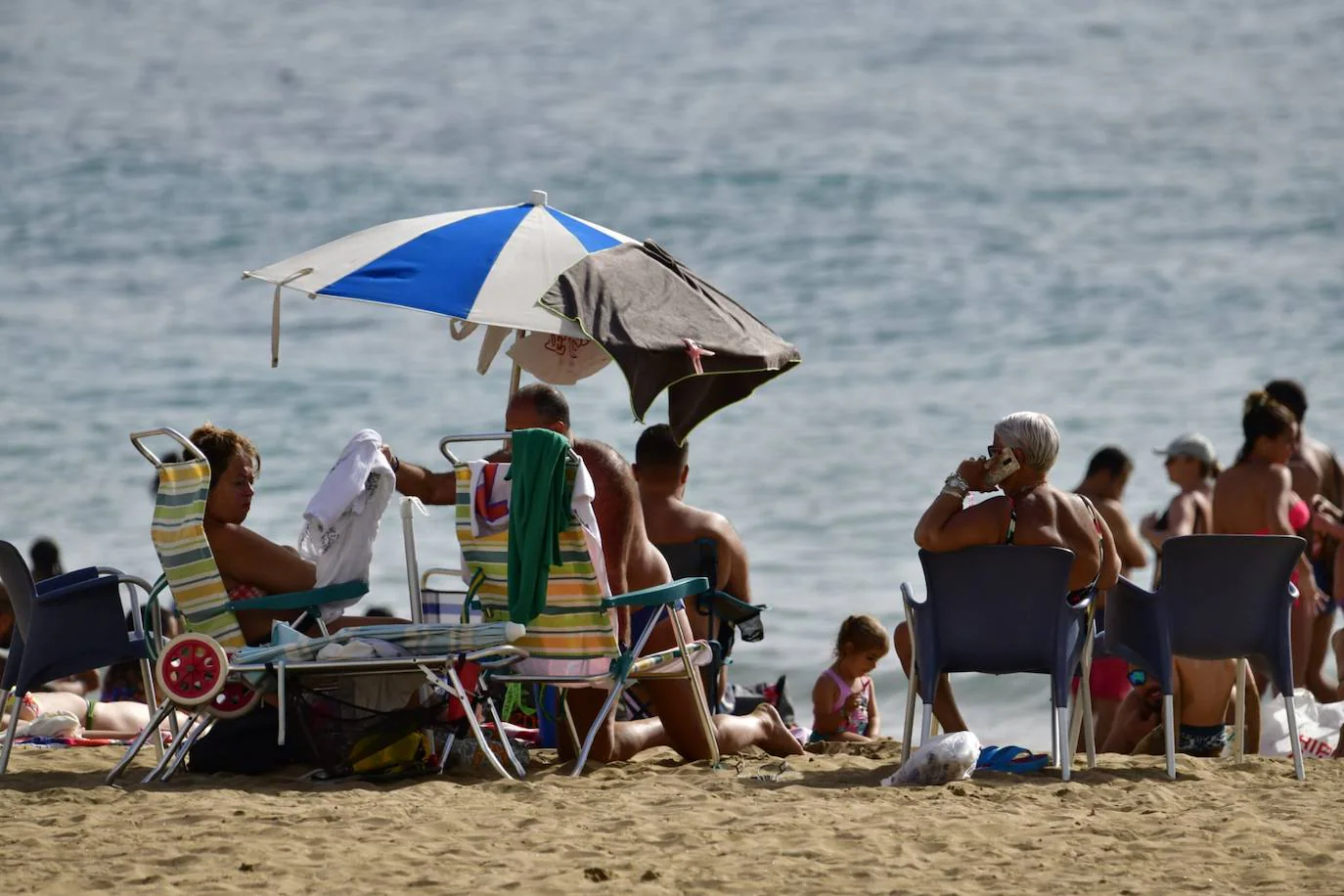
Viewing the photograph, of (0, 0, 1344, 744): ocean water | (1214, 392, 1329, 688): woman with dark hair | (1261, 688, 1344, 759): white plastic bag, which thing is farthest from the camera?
(0, 0, 1344, 744): ocean water

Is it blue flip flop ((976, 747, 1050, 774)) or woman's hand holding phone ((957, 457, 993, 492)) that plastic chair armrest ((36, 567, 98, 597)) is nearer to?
woman's hand holding phone ((957, 457, 993, 492))

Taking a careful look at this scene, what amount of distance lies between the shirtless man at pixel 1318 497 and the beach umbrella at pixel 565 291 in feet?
11.6

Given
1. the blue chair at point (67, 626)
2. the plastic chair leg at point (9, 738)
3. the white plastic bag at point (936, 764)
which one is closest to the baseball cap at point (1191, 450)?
the white plastic bag at point (936, 764)

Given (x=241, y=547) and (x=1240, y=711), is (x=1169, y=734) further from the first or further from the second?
(x=241, y=547)

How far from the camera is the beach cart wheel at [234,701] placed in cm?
514

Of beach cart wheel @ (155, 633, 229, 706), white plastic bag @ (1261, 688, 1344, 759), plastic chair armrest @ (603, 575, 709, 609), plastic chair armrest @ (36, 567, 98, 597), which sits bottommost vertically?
white plastic bag @ (1261, 688, 1344, 759)

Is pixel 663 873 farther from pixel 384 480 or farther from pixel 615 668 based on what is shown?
pixel 384 480

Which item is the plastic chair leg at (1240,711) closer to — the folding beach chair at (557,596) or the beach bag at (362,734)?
the folding beach chair at (557,596)

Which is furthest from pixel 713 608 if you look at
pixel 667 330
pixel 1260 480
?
pixel 1260 480

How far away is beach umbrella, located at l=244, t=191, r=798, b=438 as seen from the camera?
5.31 meters

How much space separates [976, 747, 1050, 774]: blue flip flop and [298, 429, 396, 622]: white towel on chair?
6.42 ft

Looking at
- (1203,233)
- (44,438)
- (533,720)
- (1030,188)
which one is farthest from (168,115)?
(533,720)

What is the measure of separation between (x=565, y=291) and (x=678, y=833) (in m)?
1.78

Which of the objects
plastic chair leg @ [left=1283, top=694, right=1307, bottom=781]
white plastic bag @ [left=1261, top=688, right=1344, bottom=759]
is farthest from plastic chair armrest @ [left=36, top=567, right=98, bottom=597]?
white plastic bag @ [left=1261, top=688, right=1344, bottom=759]
